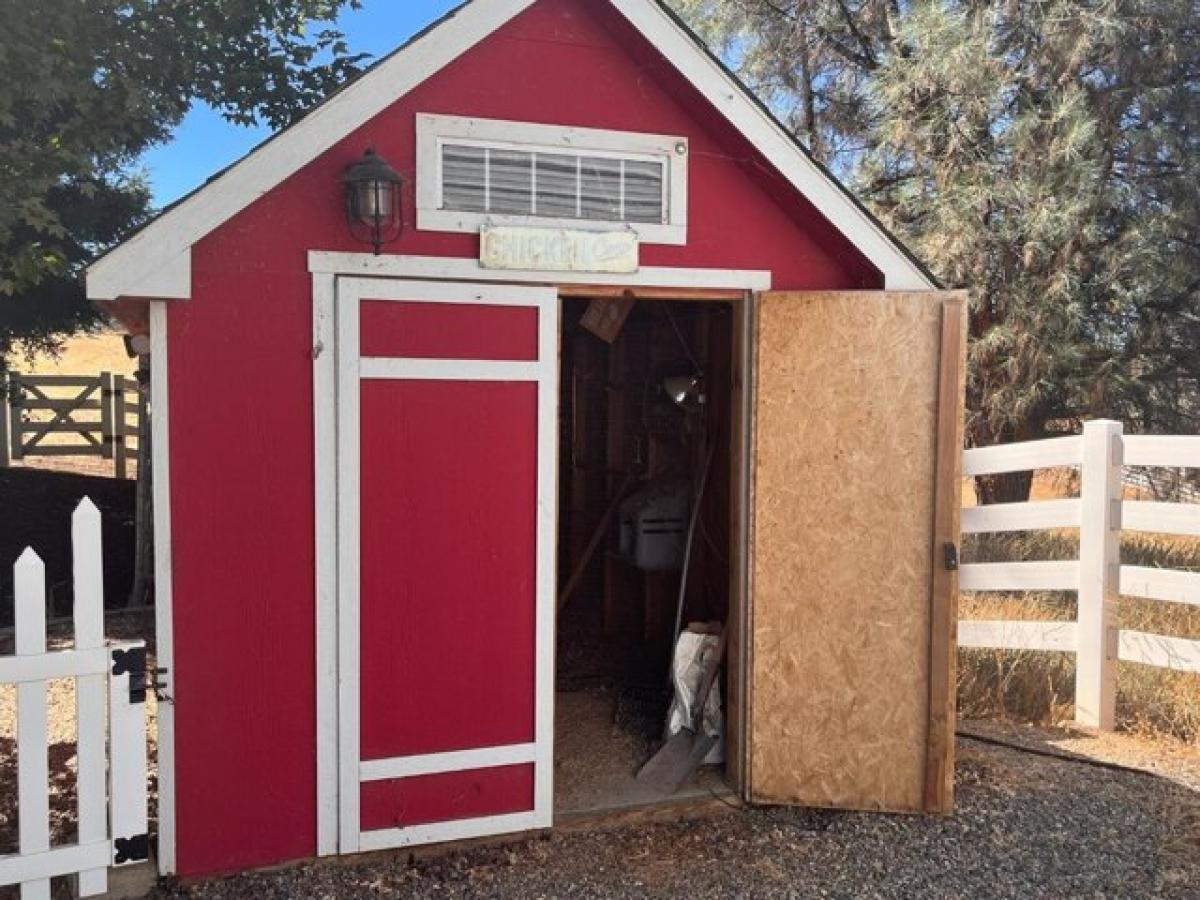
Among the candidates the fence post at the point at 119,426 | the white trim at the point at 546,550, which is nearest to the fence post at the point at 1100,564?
the white trim at the point at 546,550

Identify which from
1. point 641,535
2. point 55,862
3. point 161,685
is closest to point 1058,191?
point 641,535

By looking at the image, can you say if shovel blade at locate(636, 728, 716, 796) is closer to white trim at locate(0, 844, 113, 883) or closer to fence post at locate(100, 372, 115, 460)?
white trim at locate(0, 844, 113, 883)

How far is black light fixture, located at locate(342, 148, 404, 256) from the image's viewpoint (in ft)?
12.7

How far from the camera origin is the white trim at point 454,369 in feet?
13.8

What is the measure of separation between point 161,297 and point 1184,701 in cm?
594

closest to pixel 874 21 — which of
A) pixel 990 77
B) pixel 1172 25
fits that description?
pixel 990 77

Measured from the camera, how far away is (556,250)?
4.39 metres

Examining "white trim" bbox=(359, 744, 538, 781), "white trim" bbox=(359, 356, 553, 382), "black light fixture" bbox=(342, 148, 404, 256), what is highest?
"black light fixture" bbox=(342, 148, 404, 256)

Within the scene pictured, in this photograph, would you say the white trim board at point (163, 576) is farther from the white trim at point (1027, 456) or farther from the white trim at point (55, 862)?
the white trim at point (1027, 456)

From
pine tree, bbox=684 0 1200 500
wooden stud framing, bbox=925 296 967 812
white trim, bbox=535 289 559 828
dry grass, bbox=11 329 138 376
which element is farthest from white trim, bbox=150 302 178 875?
dry grass, bbox=11 329 138 376

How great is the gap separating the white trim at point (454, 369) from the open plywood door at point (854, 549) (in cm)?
111

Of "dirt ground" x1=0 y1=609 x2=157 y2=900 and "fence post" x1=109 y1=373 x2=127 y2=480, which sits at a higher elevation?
"fence post" x1=109 y1=373 x2=127 y2=480

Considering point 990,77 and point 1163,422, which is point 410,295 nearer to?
point 990,77

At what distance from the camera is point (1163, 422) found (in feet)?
36.0
